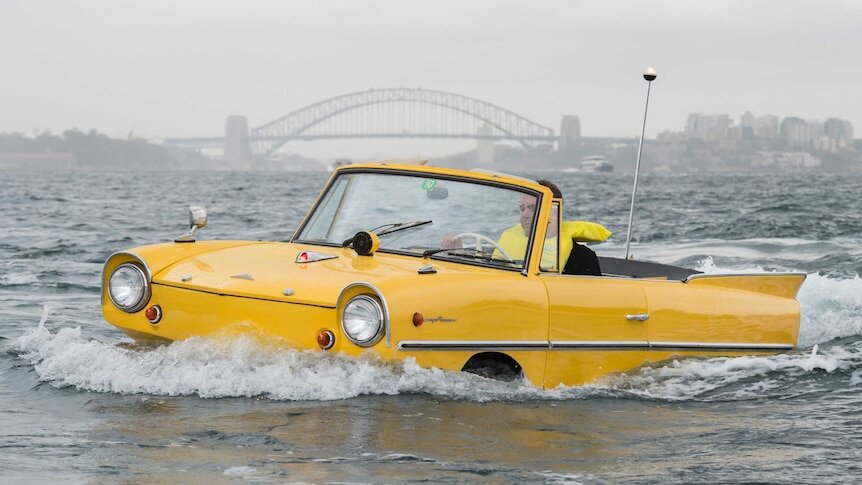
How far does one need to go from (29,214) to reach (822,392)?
84.0 ft

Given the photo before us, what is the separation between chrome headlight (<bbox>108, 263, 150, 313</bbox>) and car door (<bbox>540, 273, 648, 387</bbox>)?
7.14 feet

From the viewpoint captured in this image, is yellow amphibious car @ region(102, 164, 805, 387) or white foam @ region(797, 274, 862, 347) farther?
white foam @ region(797, 274, 862, 347)

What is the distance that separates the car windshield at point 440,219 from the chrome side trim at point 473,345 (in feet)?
1.73

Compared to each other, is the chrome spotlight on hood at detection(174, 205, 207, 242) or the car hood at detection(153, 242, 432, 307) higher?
the chrome spotlight on hood at detection(174, 205, 207, 242)

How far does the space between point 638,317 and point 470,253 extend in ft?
3.45

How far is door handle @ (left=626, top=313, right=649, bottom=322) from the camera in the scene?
7.52 meters

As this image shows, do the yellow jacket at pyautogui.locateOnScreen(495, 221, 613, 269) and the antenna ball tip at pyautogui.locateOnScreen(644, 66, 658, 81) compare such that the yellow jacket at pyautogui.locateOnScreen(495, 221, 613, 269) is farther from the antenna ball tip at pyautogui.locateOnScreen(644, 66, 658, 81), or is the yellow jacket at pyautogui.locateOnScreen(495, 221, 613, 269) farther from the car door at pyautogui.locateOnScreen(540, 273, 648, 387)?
the antenna ball tip at pyautogui.locateOnScreen(644, 66, 658, 81)

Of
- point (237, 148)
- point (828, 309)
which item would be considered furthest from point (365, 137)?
point (828, 309)

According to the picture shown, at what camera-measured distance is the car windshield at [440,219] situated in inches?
293

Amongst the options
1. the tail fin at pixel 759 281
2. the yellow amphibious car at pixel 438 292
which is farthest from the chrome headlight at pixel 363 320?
the tail fin at pixel 759 281

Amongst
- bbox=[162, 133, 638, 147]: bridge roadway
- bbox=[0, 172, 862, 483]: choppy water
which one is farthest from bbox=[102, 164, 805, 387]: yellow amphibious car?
bbox=[162, 133, 638, 147]: bridge roadway

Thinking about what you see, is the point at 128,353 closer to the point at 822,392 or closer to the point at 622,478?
the point at 622,478

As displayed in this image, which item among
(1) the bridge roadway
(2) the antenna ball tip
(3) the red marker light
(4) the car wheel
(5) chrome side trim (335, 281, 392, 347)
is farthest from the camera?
(1) the bridge roadway

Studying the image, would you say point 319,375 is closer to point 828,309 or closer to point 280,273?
point 280,273
